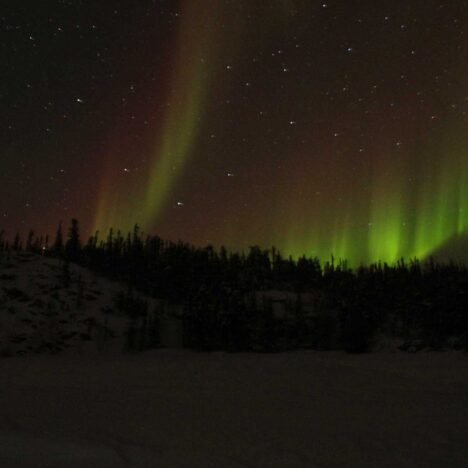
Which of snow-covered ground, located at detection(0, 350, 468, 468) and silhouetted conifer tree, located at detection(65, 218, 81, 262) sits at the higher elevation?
silhouetted conifer tree, located at detection(65, 218, 81, 262)

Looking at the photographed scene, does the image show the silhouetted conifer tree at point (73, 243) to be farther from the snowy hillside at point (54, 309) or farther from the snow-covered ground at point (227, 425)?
the snow-covered ground at point (227, 425)

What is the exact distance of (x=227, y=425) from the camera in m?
7.61

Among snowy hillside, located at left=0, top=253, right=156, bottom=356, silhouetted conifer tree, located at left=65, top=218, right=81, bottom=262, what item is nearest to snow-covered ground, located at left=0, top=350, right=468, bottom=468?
snowy hillside, located at left=0, top=253, right=156, bottom=356

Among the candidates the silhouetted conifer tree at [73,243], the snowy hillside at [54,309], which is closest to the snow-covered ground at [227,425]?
the snowy hillside at [54,309]

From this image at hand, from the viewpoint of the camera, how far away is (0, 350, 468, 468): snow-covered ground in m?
5.53

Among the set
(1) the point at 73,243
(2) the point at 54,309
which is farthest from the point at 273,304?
(1) the point at 73,243

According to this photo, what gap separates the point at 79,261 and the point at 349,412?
57.7 meters

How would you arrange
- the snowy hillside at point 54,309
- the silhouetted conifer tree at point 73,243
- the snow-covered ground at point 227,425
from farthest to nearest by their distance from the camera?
the silhouetted conifer tree at point 73,243 → the snowy hillside at point 54,309 → the snow-covered ground at point 227,425

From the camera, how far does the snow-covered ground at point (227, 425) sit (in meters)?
5.53

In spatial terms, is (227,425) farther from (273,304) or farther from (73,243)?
(73,243)

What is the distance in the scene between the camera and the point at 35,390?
36.1 ft

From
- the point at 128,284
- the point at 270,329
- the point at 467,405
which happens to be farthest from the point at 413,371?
the point at 128,284

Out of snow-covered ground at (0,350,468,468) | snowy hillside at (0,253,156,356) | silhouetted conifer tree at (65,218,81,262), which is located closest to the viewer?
snow-covered ground at (0,350,468,468)

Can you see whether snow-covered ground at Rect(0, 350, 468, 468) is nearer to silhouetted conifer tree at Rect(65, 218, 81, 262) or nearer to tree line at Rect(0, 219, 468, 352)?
tree line at Rect(0, 219, 468, 352)
